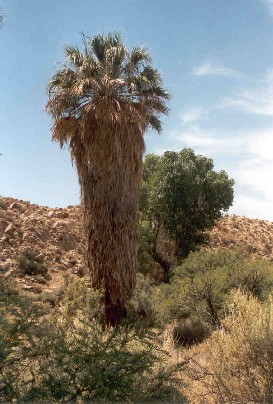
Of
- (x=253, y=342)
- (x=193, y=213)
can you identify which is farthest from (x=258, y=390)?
(x=193, y=213)

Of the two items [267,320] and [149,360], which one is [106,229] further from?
[149,360]

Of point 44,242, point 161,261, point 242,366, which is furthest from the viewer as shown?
point 44,242

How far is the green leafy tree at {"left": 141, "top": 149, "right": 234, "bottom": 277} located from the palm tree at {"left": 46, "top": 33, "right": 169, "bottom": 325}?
455 inches

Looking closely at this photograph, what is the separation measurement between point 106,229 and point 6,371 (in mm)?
9881

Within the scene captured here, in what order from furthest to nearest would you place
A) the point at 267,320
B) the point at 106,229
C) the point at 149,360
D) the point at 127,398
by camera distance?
the point at 106,229 → the point at 267,320 → the point at 149,360 → the point at 127,398

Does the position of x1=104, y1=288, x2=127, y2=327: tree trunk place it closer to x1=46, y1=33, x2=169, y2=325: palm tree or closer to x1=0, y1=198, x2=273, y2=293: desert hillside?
x1=46, y1=33, x2=169, y2=325: palm tree

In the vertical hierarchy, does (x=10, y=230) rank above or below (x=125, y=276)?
above

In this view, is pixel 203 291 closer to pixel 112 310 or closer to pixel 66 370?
pixel 112 310

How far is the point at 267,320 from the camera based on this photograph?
10.6 metres

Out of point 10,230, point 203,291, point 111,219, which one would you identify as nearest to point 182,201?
point 10,230

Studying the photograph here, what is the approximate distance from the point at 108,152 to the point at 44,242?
14445mm

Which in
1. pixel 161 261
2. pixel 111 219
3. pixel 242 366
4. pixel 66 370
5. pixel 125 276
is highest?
pixel 161 261

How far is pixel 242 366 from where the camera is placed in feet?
32.6

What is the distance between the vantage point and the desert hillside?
2584cm
